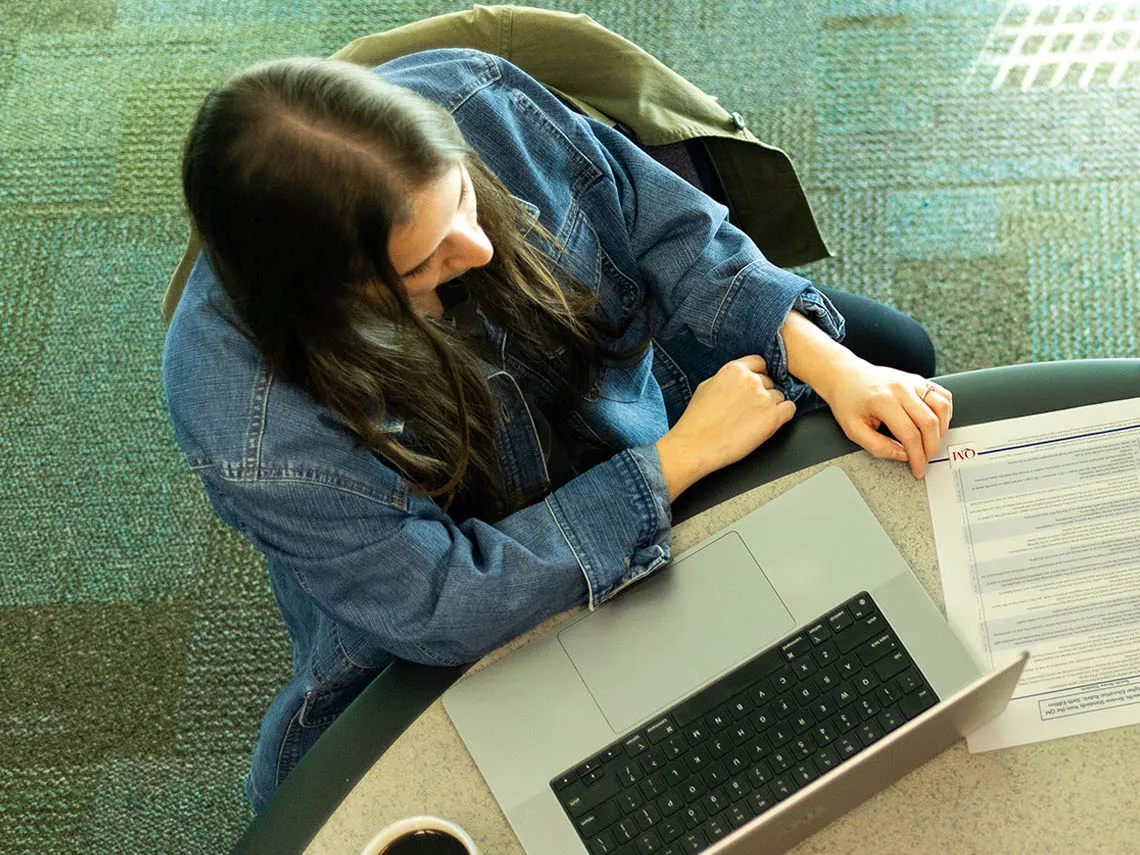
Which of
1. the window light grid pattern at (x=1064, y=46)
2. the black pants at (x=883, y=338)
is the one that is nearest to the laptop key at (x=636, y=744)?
the black pants at (x=883, y=338)

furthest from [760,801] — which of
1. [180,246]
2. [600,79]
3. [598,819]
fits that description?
[180,246]

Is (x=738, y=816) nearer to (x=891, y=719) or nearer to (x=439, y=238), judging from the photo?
(x=891, y=719)

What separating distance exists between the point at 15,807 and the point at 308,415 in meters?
1.03

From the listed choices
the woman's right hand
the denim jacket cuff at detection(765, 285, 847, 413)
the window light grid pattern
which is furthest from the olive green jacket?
the window light grid pattern

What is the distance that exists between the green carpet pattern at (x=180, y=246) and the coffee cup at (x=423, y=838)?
83 cm

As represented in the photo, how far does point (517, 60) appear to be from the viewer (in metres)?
1.00

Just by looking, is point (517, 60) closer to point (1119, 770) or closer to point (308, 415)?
point (308, 415)

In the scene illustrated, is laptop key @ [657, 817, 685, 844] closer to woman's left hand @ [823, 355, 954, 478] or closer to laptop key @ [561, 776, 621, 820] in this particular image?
laptop key @ [561, 776, 621, 820]

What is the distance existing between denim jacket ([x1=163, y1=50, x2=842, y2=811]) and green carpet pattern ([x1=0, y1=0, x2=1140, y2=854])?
539 millimetres

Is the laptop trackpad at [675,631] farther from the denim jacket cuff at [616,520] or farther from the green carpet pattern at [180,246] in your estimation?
the green carpet pattern at [180,246]

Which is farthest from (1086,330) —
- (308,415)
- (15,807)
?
(15,807)

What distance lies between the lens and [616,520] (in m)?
0.84

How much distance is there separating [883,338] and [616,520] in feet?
1.43

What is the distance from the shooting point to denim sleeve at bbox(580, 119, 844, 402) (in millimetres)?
938
